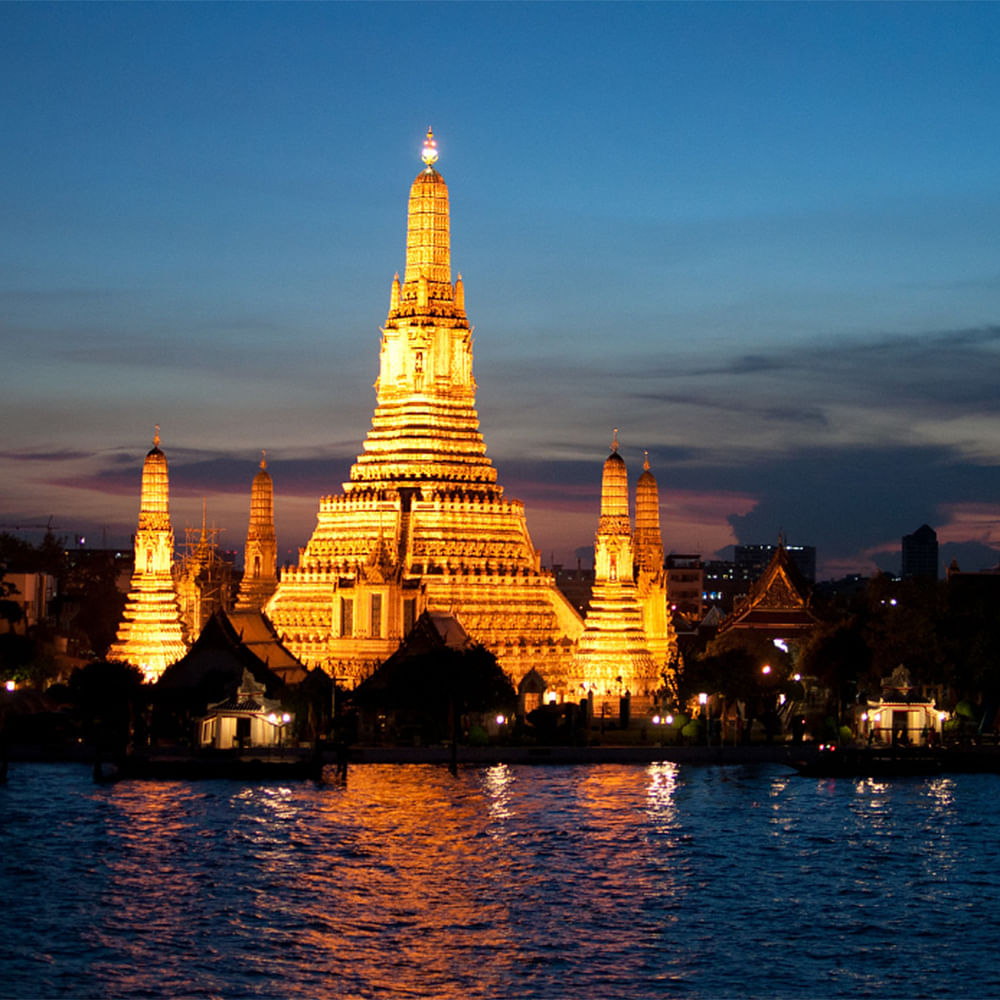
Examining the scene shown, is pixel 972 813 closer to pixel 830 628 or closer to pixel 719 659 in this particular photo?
pixel 719 659

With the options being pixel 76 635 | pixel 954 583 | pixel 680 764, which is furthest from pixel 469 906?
pixel 76 635

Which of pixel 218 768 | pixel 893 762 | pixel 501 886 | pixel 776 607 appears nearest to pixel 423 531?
pixel 218 768

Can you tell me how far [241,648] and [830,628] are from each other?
2635 centimetres

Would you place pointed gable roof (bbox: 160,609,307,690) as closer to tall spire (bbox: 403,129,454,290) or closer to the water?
the water

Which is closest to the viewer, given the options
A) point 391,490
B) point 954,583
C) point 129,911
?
point 129,911

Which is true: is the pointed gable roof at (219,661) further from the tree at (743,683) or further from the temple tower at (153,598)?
the tree at (743,683)

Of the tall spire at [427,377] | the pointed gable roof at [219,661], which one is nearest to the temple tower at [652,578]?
the tall spire at [427,377]

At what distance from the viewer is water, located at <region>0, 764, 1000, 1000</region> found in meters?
52.2

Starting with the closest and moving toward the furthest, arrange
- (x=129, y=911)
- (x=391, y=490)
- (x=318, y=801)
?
(x=129, y=911) < (x=318, y=801) < (x=391, y=490)

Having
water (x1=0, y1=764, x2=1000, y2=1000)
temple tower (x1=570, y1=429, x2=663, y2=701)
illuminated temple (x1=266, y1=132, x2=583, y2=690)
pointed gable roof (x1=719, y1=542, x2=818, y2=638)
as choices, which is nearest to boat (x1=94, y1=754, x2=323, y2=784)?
water (x1=0, y1=764, x2=1000, y2=1000)

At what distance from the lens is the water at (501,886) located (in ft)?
171

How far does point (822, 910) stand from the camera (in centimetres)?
6062

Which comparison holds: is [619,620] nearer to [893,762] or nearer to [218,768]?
[893,762]

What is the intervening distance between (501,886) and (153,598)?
129 feet
